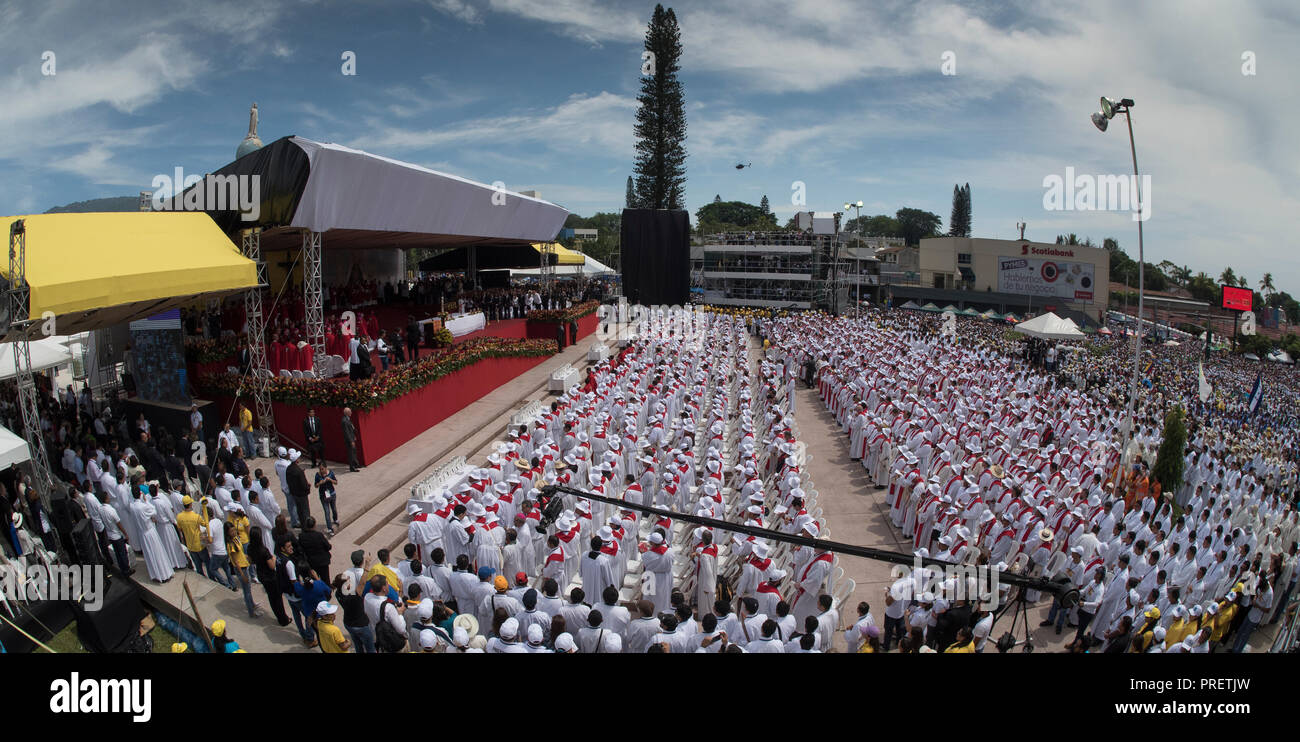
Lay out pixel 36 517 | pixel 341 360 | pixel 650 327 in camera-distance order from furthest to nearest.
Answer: pixel 650 327 < pixel 341 360 < pixel 36 517

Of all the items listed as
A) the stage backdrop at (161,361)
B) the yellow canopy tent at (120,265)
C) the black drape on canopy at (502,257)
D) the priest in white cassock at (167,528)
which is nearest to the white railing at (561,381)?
the yellow canopy tent at (120,265)

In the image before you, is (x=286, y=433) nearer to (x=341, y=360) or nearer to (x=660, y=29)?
(x=341, y=360)

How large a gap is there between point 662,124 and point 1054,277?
40271mm

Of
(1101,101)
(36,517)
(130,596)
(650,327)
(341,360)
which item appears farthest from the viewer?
(650,327)

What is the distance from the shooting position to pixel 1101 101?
37.7 feet

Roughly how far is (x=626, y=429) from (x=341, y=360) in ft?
20.4

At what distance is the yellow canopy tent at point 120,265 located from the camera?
331 inches

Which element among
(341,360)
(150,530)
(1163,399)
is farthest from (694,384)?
(1163,399)

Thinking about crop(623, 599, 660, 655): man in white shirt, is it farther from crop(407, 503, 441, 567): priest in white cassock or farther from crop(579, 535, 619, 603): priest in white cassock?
crop(407, 503, 441, 567): priest in white cassock

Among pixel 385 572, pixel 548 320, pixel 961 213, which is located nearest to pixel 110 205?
pixel 548 320

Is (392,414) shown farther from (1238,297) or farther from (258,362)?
(1238,297)
